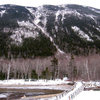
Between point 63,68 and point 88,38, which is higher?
point 88,38

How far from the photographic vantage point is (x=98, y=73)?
81.1 m

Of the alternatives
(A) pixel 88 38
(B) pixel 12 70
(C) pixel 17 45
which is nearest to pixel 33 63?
(B) pixel 12 70

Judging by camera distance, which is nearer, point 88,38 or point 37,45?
point 37,45

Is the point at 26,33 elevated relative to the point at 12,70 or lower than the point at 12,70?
elevated

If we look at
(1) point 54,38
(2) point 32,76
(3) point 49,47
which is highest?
(1) point 54,38

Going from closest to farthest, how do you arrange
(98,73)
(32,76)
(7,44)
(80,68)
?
1. (32,76)
2. (98,73)
3. (80,68)
4. (7,44)

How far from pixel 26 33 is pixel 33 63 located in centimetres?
9818

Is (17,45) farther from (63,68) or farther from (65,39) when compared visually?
(63,68)

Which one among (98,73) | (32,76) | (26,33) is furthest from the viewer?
(26,33)

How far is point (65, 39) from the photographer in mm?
192625

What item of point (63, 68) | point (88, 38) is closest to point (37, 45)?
point (88, 38)

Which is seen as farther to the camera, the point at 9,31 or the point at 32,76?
the point at 9,31

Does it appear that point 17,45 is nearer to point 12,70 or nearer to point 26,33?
point 26,33

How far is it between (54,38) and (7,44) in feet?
178
